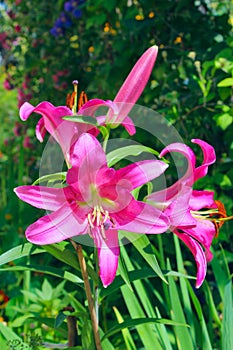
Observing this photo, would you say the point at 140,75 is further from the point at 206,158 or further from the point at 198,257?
the point at 198,257

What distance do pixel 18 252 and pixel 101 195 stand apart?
19cm

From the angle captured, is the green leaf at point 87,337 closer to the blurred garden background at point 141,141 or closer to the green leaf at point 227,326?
the blurred garden background at point 141,141

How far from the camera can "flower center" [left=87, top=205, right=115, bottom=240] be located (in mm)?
847

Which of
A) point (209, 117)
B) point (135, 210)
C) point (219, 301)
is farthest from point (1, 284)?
point (135, 210)

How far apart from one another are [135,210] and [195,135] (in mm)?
1146

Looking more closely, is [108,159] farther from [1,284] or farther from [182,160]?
[1,284]

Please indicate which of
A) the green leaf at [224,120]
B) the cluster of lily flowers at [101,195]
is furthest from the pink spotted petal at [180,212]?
the green leaf at [224,120]

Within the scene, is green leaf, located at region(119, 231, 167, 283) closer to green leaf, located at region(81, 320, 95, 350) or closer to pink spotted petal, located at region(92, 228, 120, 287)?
pink spotted petal, located at region(92, 228, 120, 287)

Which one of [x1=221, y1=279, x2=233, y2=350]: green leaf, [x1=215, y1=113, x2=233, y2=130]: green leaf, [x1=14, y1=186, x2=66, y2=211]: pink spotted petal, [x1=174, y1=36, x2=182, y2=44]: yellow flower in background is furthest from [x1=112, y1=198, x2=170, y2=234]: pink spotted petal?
[x1=174, y1=36, x2=182, y2=44]: yellow flower in background

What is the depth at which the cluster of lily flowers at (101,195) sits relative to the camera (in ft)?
2.74

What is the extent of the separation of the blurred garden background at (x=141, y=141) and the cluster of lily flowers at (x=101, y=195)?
65 mm

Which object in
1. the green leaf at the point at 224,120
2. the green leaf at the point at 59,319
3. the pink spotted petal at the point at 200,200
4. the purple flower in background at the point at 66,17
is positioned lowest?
the green leaf at the point at 59,319

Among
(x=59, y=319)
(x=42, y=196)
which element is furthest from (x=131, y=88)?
(x=59, y=319)

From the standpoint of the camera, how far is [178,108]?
74.7 inches
